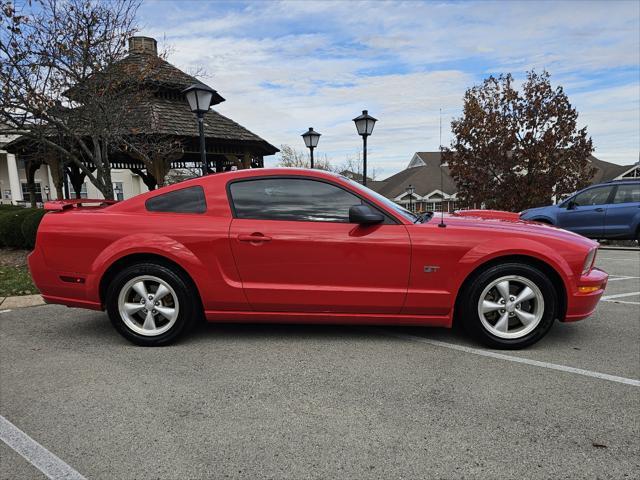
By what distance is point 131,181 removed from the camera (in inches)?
1506

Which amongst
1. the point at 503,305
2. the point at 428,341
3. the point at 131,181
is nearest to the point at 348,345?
the point at 428,341

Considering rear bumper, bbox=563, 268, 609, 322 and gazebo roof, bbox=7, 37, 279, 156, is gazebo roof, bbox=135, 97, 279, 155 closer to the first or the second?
gazebo roof, bbox=7, 37, 279, 156

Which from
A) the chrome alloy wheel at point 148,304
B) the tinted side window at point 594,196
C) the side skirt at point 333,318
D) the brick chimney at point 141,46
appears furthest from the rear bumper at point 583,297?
the brick chimney at point 141,46

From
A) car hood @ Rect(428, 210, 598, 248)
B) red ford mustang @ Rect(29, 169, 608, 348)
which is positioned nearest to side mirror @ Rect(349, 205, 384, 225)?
red ford mustang @ Rect(29, 169, 608, 348)

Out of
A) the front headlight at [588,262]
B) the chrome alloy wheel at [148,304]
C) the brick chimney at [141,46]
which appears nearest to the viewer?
the front headlight at [588,262]

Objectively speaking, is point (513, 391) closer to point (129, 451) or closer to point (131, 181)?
point (129, 451)

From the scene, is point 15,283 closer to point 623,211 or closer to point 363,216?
point 363,216

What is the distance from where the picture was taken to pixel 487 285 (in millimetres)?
3414

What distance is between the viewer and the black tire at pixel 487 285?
339cm

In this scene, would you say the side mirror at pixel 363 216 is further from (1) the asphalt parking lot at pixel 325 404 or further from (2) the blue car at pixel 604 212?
(2) the blue car at pixel 604 212

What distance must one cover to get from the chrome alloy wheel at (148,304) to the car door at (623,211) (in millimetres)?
11015

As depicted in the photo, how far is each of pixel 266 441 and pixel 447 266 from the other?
196cm

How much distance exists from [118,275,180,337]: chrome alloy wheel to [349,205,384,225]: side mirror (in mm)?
1637

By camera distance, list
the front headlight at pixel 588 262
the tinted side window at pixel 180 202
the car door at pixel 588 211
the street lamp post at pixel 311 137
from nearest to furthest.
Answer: the front headlight at pixel 588 262 → the tinted side window at pixel 180 202 → the car door at pixel 588 211 → the street lamp post at pixel 311 137
